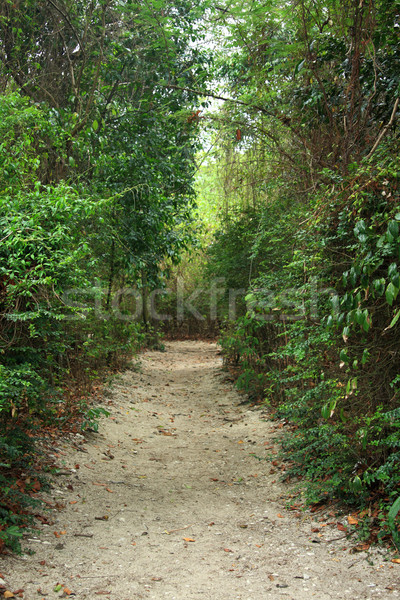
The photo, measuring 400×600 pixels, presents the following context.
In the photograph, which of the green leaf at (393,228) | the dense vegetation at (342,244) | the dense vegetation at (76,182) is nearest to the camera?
the green leaf at (393,228)

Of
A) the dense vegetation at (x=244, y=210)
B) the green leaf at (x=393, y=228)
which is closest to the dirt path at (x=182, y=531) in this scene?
the dense vegetation at (x=244, y=210)

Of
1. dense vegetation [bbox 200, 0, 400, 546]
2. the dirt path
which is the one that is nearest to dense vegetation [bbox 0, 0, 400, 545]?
dense vegetation [bbox 200, 0, 400, 546]

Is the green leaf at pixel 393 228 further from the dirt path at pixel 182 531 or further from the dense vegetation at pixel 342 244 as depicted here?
the dirt path at pixel 182 531

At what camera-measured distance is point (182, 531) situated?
3811mm

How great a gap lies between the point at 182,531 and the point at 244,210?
5223 mm

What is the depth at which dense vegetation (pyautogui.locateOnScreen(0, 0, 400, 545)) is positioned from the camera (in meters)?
3.32

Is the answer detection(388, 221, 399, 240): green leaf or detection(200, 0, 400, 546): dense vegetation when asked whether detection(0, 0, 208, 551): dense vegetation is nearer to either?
detection(200, 0, 400, 546): dense vegetation

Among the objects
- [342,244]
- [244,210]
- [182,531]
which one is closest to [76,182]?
[244,210]

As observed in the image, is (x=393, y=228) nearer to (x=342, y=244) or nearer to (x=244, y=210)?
(x=342, y=244)

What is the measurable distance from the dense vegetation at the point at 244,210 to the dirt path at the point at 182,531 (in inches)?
12.8

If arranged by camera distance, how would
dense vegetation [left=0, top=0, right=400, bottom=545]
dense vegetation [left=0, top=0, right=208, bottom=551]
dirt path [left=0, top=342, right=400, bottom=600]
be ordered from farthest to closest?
1. dense vegetation [left=0, top=0, right=208, bottom=551]
2. dense vegetation [left=0, top=0, right=400, bottom=545]
3. dirt path [left=0, top=342, right=400, bottom=600]

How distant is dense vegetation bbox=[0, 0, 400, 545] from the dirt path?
325 millimetres

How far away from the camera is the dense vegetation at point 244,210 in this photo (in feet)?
10.9

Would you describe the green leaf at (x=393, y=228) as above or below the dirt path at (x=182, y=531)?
above
